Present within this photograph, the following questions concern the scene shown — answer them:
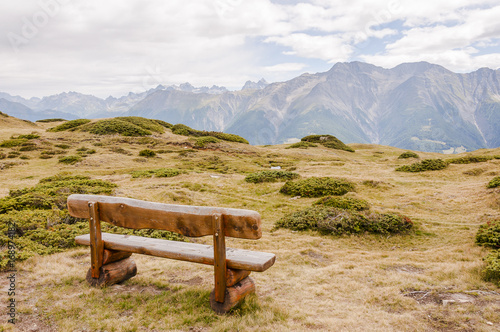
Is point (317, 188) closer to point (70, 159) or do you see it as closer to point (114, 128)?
point (70, 159)

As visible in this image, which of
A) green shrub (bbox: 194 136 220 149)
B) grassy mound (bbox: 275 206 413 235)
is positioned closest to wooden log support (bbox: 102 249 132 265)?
grassy mound (bbox: 275 206 413 235)

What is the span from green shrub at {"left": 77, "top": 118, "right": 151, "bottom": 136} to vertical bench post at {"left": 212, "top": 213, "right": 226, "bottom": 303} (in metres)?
42.7

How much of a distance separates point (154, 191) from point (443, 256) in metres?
15.7

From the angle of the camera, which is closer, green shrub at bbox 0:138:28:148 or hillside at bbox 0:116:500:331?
hillside at bbox 0:116:500:331

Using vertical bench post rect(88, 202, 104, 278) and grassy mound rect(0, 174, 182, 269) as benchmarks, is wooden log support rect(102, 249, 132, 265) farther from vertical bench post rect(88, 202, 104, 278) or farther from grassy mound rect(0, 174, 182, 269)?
grassy mound rect(0, 174, 182, 269)

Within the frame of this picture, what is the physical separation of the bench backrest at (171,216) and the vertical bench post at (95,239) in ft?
0.35

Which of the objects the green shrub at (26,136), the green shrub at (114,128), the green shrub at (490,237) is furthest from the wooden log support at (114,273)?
the green shrub at (114,128)

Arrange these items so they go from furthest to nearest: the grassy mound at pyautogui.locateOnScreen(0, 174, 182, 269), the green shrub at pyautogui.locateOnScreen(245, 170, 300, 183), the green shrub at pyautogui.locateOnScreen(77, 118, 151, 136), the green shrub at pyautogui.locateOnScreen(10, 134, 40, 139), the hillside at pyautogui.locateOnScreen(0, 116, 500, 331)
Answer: the green shrub at pyautogui.locateOnScreen(77, 118, 151, 136) → the green shrub at pyautogui.locateOnScreen(10, 134, 40, 139) → the green shrub at pyautogui.locateOnScreen(245, 170, 300, 183) → the grassy mound at pyautogui.locateOnScreen(0, 174, 182, 269) → the hillside at pyautogui.locateOnScreen(0, 116, 500, 331)

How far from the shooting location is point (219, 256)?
5.46 meters

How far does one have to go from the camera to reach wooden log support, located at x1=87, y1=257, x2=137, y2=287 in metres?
6.79

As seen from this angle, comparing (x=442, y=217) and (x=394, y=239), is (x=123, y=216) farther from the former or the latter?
(x=442, y=217)

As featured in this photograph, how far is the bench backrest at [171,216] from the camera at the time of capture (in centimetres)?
510

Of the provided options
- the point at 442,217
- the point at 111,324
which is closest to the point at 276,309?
the point at 111,324

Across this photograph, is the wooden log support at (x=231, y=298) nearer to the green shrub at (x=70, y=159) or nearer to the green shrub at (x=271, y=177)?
the green shrub at (x=271, y=177)
